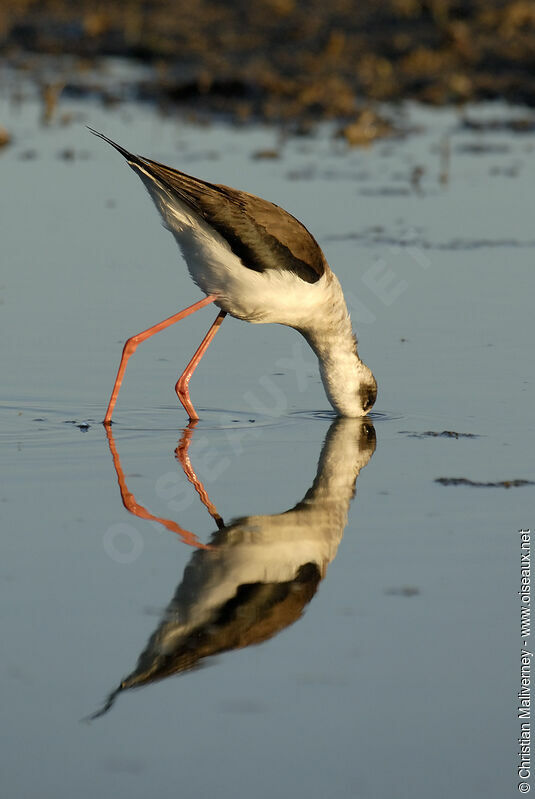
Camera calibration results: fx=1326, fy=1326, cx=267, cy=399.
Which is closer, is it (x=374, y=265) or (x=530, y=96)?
(x=374, y=265)

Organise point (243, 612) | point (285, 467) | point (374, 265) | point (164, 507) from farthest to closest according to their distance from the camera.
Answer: point (374, 265) < point (285, 467) < point (164, 507) < point (243, 612)

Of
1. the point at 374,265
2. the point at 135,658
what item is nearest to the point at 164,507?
the point at 135,658

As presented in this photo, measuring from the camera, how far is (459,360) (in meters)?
7.05

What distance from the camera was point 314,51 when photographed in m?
16.8

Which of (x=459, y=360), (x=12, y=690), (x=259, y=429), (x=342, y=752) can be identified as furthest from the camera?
(x=459, y=360)

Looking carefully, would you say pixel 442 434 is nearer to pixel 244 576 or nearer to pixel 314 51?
pixel 244 576

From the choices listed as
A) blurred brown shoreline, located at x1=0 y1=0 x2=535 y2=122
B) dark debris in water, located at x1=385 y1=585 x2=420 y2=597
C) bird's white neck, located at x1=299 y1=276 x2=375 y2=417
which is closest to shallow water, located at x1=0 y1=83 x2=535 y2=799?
dark debris in water, located at x1=385 y1=585 x2=420 y2=597

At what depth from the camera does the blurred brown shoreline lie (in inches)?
612

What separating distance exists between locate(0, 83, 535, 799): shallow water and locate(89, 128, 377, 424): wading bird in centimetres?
21

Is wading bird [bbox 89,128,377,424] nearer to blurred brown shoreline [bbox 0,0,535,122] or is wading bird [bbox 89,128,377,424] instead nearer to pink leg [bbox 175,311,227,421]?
pink leg [bbox 175,311,227,421]

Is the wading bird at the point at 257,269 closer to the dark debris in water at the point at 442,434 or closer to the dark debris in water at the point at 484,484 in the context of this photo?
the dark debris in water at the point at 442,434

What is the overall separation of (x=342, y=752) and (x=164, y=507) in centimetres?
190

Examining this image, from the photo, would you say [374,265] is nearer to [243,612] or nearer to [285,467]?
[285,467]

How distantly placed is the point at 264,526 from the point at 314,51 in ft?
42.2
